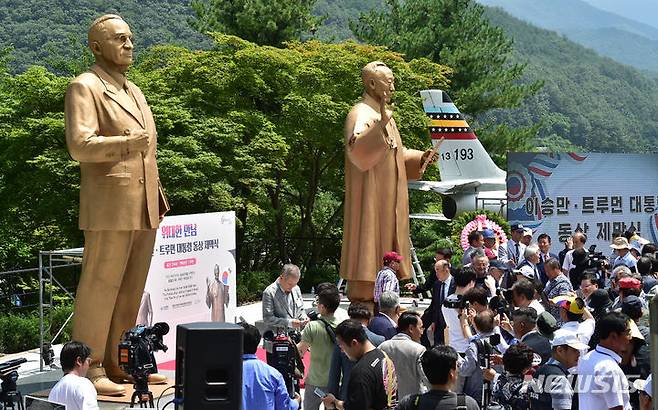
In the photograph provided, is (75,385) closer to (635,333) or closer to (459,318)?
(459,318)

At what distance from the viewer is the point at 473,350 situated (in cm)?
752

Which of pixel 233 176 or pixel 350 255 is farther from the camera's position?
pixel 233 176

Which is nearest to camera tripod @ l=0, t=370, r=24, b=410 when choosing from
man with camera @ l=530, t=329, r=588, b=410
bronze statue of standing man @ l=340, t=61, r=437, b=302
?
man with camera @ l=530, t=329, r=588, b=410

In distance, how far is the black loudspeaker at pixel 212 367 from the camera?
5348 millimetres

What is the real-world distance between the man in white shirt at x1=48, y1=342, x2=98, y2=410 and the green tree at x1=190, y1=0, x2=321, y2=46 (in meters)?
24.8

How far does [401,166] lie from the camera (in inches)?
494

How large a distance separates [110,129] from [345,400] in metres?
4.12

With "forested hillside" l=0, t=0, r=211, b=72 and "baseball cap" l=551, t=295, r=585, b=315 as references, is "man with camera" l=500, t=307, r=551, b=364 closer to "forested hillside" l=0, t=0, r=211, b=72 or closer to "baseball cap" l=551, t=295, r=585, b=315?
"baseball cap" l=551, t=295, r=585, b=315

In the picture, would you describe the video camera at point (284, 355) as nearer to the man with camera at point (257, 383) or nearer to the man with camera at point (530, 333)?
the man with camera at point (257, 383)

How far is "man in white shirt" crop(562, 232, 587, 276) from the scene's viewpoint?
1464 centimetres

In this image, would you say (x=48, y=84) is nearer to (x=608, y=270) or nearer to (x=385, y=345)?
(x=608, y=270)

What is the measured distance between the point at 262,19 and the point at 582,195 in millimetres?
14481

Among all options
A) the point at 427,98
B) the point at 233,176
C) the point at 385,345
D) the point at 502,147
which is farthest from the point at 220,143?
the point at 502,147

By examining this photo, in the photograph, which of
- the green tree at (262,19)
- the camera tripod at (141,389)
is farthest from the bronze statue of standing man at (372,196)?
the green tree at (262,19)
